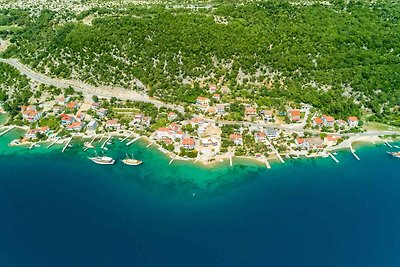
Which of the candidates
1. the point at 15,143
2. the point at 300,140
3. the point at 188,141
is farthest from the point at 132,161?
the point at 300,140

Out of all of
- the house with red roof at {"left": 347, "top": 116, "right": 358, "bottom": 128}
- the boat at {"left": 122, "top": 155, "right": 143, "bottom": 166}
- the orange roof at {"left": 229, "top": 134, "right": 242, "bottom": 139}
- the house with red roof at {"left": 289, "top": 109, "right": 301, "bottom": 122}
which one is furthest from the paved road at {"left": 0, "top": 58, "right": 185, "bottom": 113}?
the house with red roof at {"left": 347, "top": 116, "right": 358, "bottom": 128}

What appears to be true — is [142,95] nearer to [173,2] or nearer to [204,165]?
[204,165]

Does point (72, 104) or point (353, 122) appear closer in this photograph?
point (353, 122)

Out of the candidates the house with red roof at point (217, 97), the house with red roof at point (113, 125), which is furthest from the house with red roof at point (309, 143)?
the house with red roof at point (113, 125)

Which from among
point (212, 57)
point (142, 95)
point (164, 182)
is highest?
point (212, 57)

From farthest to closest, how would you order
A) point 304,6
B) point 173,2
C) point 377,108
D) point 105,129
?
point 173,2 < point 304,6 < point 377,108 < point 105,129

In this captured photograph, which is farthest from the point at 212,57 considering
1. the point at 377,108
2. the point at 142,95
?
the point at 377,108

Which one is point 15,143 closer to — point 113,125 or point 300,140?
point 113,125
